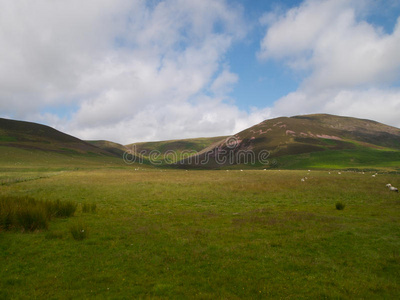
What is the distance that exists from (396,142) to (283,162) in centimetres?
8789

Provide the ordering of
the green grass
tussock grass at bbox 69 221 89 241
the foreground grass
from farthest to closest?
the green grass < tussock grass at bbox 69 221 89 241 < the foreground grass

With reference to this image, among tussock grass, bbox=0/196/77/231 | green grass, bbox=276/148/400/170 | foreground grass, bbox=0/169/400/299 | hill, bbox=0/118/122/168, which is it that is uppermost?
hill, bbox=0/118/122/168

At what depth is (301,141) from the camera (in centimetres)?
11656

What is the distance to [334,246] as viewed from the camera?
10602 millimetres

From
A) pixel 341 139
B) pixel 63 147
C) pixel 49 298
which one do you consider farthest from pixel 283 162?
pixel 63 147

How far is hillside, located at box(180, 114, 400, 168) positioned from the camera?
104812 mm

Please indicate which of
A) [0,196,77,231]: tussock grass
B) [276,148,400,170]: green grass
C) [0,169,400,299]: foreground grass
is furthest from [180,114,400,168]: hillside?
[0,196,77,231]: tussock grass

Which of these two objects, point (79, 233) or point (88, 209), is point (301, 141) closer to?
point (88, 209)

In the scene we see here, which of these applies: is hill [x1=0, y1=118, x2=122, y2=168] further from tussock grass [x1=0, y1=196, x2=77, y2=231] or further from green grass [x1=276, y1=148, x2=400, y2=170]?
green grass [x1=276, y1=148, x2=400, y2=170]

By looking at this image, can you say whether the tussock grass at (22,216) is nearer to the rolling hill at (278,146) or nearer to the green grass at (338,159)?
the rolling hill at (278,146)

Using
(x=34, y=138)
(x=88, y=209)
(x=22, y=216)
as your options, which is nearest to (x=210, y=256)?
(x=22, y=216)

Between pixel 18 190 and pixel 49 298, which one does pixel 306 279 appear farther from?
pixel 18 190

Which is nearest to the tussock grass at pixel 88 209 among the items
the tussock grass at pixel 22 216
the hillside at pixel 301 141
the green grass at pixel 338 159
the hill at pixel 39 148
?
the tussock grass at pixel 22 216

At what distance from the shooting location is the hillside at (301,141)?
4126 inches
